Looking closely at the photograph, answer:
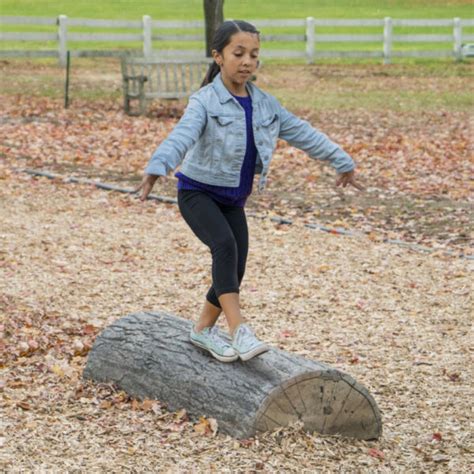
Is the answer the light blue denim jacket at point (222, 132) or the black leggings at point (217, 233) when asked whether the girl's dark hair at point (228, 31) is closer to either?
the light blue denim jacket at point (222, 132)

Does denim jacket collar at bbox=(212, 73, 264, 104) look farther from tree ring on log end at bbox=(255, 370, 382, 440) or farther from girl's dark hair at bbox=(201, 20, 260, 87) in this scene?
tree ring on log end at bbox=(255, 370, 382, 440)

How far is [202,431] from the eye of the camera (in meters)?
5.12

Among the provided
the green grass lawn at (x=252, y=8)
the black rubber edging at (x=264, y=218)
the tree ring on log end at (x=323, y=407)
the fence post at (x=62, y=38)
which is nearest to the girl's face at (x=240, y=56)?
the tree ring on log end at (x=323, y=407)

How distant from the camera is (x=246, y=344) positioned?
5.04 m

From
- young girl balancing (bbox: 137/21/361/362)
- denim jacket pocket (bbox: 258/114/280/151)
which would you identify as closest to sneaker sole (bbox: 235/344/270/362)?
young girl balancing (bbox: 137/21/361/362)

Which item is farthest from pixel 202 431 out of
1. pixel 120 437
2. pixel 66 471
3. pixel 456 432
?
pixel 456 432

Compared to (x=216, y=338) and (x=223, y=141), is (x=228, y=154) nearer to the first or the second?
(x=223, y=141)

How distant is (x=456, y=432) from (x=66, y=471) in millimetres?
2004

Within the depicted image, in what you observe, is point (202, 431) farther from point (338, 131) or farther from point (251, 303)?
point (338, 131)

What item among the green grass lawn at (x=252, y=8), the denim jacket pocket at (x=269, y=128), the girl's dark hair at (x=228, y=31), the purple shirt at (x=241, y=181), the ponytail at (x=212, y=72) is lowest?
the purple shirt at (x=241, y=181)

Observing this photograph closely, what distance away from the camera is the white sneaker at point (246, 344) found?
5.03 metres

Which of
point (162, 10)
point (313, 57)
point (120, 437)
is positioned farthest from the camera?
point (162, 10)

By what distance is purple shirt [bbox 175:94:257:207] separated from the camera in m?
5.05

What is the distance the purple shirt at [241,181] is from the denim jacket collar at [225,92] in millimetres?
28
